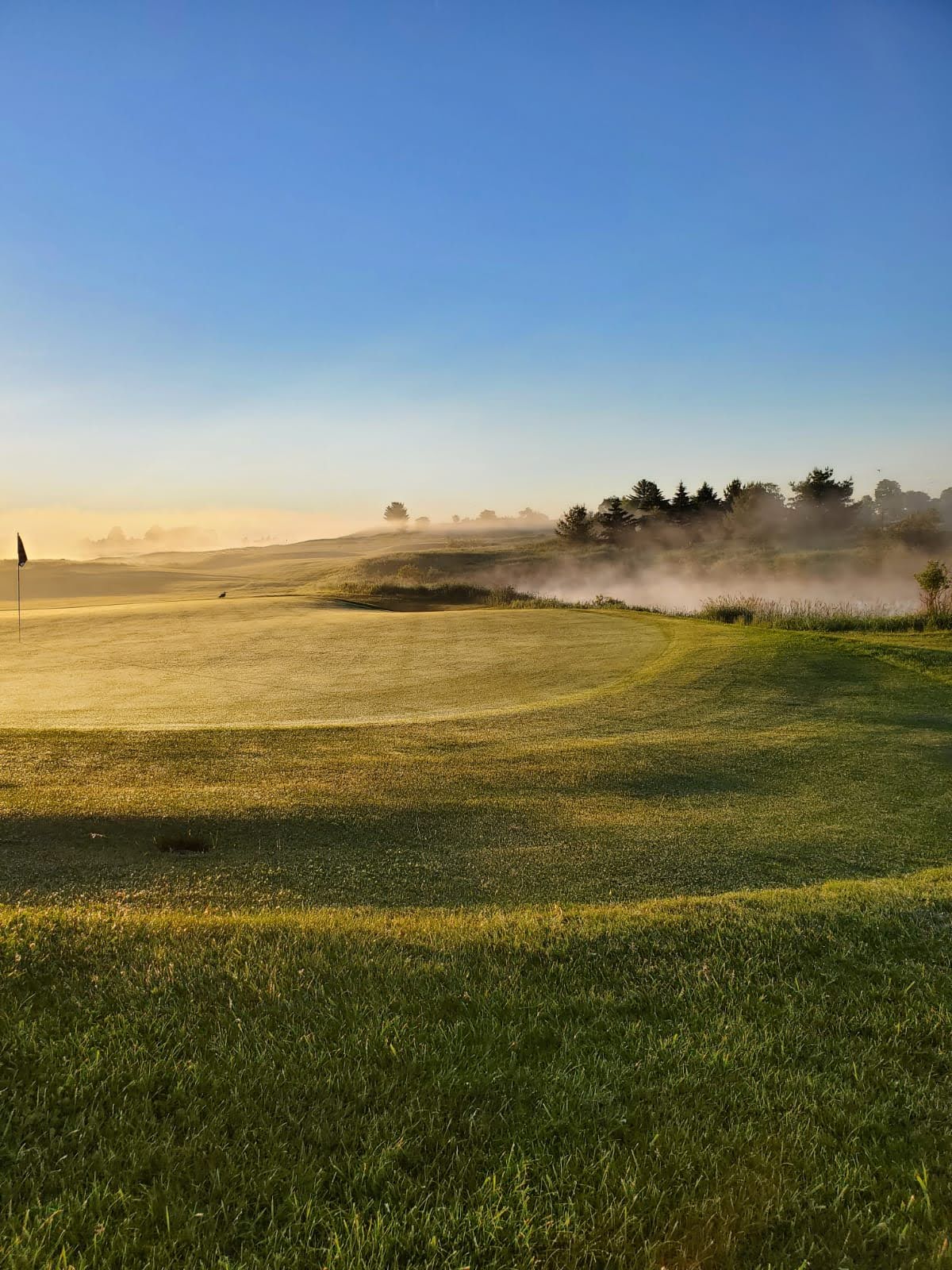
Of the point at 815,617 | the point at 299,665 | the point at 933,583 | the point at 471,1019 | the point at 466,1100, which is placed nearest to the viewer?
the point at 466,1100

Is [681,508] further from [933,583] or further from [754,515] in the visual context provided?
[933,583]

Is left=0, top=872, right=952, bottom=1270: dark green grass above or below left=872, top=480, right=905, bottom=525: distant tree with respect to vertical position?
below

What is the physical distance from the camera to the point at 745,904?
5797 mm

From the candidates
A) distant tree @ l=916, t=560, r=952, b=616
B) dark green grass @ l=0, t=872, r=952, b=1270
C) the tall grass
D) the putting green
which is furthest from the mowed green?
distant tree @ l=916, t=560, r=952, b=616

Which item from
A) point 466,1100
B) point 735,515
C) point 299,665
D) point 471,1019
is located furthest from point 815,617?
point 735,515

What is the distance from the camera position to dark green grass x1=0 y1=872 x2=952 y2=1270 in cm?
257

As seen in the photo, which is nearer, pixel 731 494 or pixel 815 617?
pixel 815 617

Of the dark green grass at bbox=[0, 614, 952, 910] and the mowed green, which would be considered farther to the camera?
the dark green grass at bbox=[0, 614, 952, 910]

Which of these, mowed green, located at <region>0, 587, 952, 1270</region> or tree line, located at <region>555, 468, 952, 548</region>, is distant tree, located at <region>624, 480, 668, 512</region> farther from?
mowed green, located at <region>0, 587, 952, 1270</region>

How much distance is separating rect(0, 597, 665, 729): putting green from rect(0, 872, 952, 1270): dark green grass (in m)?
9.46

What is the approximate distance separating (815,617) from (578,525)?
5390cm

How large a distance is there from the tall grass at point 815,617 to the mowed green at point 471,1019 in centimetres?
1621

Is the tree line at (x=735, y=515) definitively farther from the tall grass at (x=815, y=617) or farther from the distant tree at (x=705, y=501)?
the tall grass at (x=815, y=617)

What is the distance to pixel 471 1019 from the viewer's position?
3.85 m
